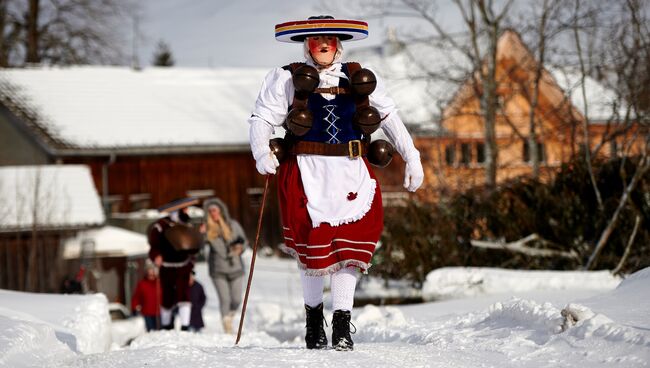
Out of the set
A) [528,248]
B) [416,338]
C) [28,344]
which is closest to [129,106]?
[528,248]

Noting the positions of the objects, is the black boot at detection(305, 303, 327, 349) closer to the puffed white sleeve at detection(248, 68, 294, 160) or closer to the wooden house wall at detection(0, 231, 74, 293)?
the puffed white sleeve at detection(248, 68, 294, 160)

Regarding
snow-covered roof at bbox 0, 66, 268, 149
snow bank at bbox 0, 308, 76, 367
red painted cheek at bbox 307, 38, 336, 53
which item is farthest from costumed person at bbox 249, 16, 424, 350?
snow-covered roof at bbox 0, 66, 268, 149

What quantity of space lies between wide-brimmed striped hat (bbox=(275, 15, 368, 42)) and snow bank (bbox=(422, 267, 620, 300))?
5.94m

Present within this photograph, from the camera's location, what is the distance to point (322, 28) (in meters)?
6.47

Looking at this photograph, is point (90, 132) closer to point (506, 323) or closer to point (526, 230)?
point (526, 230)

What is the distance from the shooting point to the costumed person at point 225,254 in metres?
13.2

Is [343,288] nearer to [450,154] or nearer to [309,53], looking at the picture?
[309,53]

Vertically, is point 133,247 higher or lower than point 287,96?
lower

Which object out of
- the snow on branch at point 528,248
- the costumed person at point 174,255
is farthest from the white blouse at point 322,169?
the snow on branch at point 528,248

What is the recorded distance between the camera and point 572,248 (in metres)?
13.1

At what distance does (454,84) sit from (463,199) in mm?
7800

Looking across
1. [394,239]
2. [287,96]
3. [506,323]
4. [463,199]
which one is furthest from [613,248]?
[287,96]

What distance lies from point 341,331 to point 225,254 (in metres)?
7.05

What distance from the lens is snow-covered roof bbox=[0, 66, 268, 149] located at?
33844 millimetres
